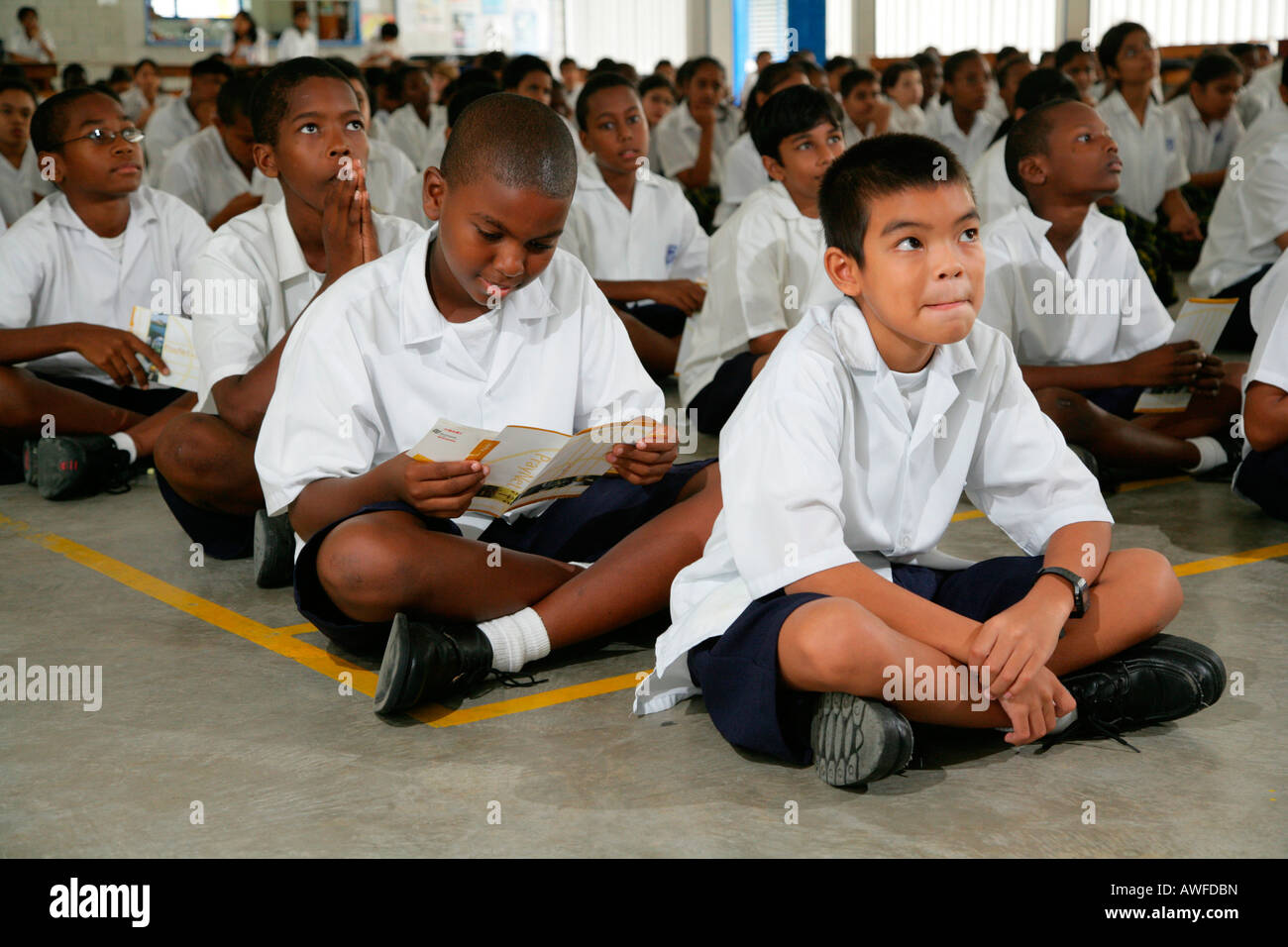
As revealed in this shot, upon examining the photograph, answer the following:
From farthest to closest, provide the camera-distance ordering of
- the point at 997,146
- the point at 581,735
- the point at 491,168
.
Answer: the point at 997,146 → the point at 491,168 → the point at 581,735

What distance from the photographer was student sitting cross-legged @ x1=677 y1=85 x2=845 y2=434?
376 cm

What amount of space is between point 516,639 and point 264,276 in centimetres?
118

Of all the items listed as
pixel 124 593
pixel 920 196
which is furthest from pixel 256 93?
pixel 920 196

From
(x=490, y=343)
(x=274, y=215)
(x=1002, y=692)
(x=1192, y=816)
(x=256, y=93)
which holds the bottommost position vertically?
(x=1192, y=816)

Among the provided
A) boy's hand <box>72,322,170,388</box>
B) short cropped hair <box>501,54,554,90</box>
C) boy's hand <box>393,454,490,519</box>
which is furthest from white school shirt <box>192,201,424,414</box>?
short cropped hair <box>501,54,554,90</box>

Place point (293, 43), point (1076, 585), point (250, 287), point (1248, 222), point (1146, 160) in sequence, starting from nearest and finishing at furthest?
1. point (1076, 585)
2. point (250, 287)
3. point (1248, 222)
4. point (1146, 160)
5. point (293, 43)

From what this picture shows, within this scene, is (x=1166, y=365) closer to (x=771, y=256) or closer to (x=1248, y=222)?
(x=771, y=256)

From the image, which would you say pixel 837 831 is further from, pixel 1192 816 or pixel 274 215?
pixel 274 215

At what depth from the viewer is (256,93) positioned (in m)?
3.13

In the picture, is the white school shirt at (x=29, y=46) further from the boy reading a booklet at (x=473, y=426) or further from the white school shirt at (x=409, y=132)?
the boy reading a booklet at (x=473, y=426)

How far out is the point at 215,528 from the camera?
305 cm

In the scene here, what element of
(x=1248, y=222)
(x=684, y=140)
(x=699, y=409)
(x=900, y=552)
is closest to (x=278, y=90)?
(x=699, y=409)

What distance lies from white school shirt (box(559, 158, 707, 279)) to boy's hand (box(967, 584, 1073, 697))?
10.1ft
